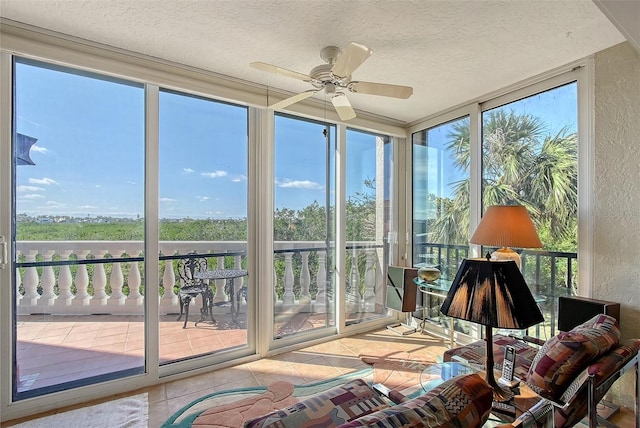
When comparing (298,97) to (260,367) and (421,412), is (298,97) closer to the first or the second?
(421,412)

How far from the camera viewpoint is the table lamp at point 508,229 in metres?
2.24

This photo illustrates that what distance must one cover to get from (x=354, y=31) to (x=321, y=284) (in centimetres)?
238

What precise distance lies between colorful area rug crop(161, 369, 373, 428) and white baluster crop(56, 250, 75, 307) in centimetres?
115

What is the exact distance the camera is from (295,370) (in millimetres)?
2654

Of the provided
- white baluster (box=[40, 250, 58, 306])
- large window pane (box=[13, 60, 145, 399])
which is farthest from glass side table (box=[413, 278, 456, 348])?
white baluster (box=[40, 250, 58, 306])

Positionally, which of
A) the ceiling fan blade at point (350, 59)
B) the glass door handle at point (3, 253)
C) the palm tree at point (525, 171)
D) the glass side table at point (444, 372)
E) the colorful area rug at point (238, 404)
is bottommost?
the colorful area rug at point (238, 404)

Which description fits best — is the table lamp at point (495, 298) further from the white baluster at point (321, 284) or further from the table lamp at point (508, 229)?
the white baluster at point (321, 284)

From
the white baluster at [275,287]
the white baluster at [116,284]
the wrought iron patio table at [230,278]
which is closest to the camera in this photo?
the white baluster at [116,284]

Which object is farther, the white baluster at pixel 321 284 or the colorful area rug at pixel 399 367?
the white baluster at pixel 321 284

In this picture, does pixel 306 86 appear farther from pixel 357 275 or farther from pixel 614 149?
pixel 614 149

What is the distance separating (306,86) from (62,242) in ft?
7.39

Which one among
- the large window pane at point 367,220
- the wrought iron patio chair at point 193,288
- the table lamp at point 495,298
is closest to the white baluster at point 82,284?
the wrought iron patio chair at point 193,288

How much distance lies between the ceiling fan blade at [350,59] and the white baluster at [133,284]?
206 cm

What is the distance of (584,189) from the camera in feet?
7.56
